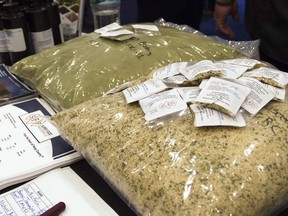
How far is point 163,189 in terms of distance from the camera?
0.50 m

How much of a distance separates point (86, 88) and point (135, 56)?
5.3 inches

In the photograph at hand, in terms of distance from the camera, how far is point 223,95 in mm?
566

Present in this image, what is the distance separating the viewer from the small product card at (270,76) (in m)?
0.63

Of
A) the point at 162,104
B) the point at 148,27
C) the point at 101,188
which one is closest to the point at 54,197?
the point at 101,188

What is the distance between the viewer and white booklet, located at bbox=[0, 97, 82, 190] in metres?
0.64

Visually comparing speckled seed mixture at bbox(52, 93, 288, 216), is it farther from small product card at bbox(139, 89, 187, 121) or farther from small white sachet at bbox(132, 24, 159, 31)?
small white sachet at bbox(132, 24, 159, 31)

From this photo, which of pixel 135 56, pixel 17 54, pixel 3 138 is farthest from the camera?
pixel 17 54

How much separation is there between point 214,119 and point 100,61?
0.35 metres

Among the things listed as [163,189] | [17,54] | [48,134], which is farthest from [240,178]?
[17,54]

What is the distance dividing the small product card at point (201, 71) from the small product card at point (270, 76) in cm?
6

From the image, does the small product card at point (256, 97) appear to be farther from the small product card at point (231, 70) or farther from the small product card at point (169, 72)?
the small product card at point (169, 72)

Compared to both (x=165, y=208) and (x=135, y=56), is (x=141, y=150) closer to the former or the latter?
(x=165, y=208)

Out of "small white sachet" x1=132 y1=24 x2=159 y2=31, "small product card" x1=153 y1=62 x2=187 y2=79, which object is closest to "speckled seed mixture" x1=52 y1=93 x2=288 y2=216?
"small product card" x1=153 y1=62 x2=187 y2=79

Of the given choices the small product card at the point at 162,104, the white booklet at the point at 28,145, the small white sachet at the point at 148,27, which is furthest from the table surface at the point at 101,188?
the small white sachet at the point at 148,27
